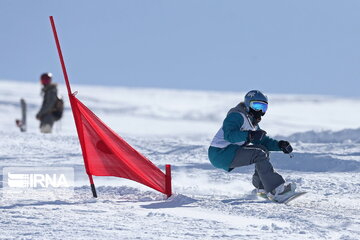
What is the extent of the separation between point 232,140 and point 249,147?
0.27m

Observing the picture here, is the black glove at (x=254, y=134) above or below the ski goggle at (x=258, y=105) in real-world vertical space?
below

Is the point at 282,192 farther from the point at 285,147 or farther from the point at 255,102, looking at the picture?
the point at 255,102

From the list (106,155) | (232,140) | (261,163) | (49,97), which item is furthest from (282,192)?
(49,97)

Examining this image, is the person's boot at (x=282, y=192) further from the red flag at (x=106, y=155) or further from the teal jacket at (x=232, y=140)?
the red flag at (x=106, y=155)

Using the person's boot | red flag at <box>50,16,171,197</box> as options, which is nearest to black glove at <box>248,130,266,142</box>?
the person's boot

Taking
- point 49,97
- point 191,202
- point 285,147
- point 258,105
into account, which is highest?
point 49,97

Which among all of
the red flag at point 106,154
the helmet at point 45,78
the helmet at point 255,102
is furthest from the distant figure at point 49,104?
the helmet at point 255,102

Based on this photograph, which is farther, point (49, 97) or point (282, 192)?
point (49, 97)

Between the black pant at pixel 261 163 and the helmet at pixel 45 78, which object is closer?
the black pant at pixel 261 163

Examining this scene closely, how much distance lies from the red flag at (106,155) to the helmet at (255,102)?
3.17ft

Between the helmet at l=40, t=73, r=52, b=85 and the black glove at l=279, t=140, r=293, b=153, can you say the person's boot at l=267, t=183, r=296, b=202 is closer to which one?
the black glove at l=279, t=140, r=293, b=153

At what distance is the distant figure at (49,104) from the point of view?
1437 centimetres

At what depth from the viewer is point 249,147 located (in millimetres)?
6551

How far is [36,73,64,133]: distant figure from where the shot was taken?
14.4 metres
